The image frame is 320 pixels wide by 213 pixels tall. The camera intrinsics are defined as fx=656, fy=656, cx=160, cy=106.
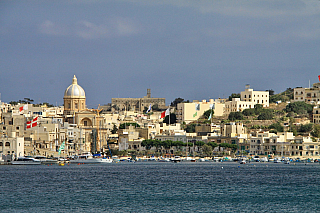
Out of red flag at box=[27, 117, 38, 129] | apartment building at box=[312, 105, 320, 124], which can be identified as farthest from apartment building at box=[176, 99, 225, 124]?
red flag at box=[27, 117, 38, 129]

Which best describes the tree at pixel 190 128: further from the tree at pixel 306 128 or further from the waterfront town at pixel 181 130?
the tree at pixel 306 128

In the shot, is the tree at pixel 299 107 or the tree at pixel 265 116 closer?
the tree at pixel 265 116

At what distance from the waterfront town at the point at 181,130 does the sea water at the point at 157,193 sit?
37.4 meters

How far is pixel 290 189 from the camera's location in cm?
5972

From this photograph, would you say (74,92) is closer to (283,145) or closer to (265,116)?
(265,116)

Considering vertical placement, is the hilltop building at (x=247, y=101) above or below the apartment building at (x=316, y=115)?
above

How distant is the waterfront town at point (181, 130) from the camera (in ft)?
384

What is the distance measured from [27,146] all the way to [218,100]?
80.5 m

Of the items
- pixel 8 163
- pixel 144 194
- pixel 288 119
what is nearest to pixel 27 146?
pixel 8 163

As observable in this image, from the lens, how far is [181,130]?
145m

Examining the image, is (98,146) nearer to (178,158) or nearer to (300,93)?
(178,158)

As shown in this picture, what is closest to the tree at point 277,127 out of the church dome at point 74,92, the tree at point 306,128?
the tree at point 306,128

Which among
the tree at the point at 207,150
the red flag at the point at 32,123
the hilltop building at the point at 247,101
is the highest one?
the hilltop building at the point at 247,101

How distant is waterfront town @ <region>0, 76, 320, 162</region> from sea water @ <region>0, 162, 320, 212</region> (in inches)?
1471
